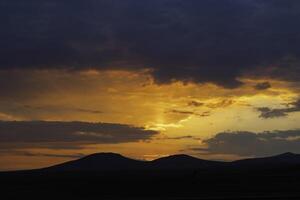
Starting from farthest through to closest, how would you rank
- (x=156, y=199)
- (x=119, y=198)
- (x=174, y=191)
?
(x=174, y=191) < (x=119, y=198) < (x=156, y=199)

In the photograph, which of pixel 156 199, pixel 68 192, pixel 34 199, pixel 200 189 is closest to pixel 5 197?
pixel 34 199

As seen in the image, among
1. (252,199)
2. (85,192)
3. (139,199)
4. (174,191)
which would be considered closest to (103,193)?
(85,192)

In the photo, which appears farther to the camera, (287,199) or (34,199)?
(34,199)

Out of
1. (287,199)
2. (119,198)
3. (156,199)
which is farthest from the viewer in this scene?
(119,198)

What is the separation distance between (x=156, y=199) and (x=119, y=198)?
17.4 feet

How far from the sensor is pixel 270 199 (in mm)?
36750

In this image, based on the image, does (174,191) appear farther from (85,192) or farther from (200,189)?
(85,192)

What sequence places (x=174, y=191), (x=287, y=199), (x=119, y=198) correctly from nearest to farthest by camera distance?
(x=287, y=199) < (x=119, y=198) < (x=174, y=191)

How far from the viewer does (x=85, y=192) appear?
189 ft

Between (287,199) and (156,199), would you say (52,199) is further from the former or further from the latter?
(287,199)

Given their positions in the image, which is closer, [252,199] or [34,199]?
[252,199]

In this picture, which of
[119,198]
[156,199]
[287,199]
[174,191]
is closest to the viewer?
[287,199]

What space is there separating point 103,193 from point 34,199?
835 cm

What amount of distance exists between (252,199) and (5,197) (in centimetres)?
2284
